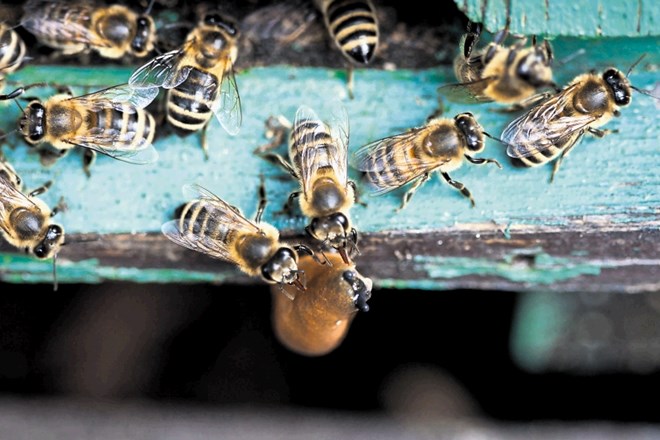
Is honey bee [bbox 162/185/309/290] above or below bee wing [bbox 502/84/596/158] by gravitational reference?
below

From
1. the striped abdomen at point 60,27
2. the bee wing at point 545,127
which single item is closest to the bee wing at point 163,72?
the striped abdomen at point 60,27

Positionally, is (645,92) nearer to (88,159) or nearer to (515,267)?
(515,267)

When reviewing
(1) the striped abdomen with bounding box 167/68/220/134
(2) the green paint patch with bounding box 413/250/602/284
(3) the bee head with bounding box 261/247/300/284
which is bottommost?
(3) the bee head with bounding box 261/247/300/284

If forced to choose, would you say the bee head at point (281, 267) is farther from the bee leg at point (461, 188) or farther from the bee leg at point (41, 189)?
the bee leg at point (41, 189)

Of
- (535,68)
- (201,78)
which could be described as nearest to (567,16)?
(535,68)

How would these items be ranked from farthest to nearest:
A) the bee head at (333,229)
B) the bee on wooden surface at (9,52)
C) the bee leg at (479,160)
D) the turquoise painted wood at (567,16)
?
1. the bee on wooden surface at (9,52)
2. the bee leg at (479,160)
3. the bee head at (333,229)
4. the turquoise painted wood at (567,16)

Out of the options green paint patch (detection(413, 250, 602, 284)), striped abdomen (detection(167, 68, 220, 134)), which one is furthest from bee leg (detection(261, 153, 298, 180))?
green paint patch (detection(413, 250, 602, 284))

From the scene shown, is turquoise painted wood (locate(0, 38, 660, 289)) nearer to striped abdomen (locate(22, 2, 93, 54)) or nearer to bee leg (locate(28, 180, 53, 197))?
bee leg (locate(28, 180, 53, 197))
